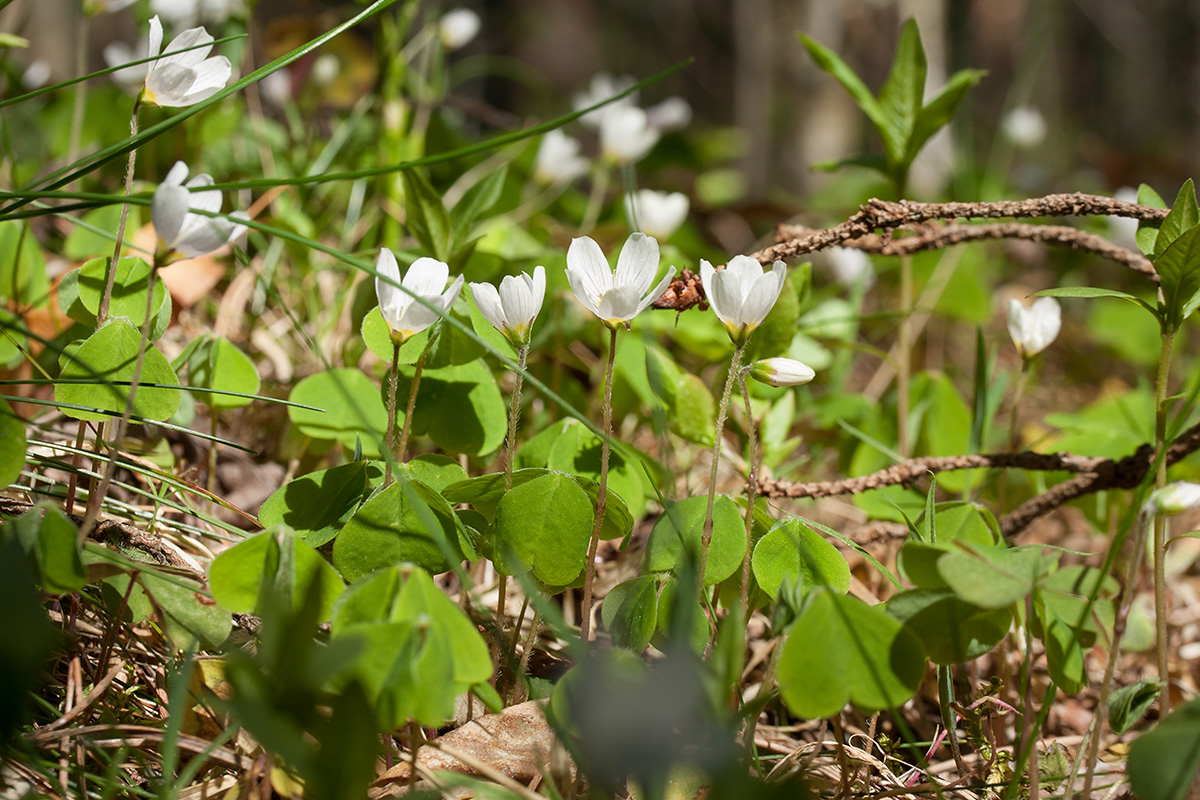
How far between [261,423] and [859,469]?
3.63 ft

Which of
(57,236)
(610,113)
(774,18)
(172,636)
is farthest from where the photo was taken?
(774,18)

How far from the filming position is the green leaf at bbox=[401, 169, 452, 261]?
123cm

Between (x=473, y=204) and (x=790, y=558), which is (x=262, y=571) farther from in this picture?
(x=473, y=204)

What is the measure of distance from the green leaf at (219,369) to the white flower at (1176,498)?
1.10m

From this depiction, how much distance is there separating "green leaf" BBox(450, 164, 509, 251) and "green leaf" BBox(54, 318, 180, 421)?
51 cm

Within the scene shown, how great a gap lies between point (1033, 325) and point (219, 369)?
120 cm

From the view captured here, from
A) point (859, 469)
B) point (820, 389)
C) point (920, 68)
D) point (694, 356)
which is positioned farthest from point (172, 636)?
point (820, 389)

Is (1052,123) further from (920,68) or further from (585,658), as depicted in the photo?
(585,658)

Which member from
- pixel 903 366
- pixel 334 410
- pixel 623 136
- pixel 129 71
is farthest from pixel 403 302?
pixel 129 71

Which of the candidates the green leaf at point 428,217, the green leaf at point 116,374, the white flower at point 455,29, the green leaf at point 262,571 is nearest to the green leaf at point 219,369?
the green leaf at point 116,374

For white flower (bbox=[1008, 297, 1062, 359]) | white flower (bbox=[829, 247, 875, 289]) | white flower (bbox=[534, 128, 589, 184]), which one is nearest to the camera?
white flower (bbox=[1008, 297, 1062, 359])

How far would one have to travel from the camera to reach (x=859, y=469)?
1519 mm

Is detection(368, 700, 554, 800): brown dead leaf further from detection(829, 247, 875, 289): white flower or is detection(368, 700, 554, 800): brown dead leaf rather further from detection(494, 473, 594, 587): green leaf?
detection(829, 247, 875, 289): white flower

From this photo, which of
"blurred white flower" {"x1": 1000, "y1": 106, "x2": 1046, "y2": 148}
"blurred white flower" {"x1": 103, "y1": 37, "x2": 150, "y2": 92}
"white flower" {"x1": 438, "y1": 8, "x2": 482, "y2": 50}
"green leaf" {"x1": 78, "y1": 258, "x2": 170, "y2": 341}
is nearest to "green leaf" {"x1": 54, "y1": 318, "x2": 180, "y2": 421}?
"green leaf" {"x1": 78, "y1": 258, "x2": 170, "y2": 341}
